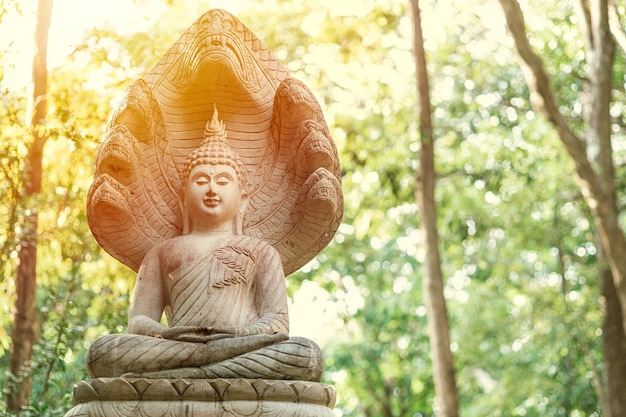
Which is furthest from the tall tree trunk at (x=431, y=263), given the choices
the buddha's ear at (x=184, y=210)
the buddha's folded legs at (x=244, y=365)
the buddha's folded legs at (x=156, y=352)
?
the buddha's folded legs at (x=156, y=352)

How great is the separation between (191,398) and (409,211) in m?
11.2

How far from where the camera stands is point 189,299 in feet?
21.5

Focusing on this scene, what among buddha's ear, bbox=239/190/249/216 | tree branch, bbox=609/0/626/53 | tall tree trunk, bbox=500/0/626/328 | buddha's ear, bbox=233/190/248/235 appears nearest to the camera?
buddha's ear, bbox=233/190/248/235

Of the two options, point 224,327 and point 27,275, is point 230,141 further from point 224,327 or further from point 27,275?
point 27,275

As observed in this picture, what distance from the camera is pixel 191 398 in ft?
18.5

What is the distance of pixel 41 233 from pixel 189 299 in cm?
426

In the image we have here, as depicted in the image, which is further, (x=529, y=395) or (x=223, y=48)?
(x=529, y=395)

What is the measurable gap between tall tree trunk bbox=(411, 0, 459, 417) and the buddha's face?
5.30m

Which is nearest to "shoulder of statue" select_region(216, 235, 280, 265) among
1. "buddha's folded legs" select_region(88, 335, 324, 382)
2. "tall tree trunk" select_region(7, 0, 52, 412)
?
"buddha's folded legs" select_region(88, 335, 324, 382)

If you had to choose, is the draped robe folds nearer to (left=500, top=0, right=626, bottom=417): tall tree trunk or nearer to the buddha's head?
the buddha's head

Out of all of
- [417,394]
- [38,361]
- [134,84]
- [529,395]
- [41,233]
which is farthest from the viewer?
[417,394]

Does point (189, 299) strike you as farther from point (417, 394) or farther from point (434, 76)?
point (417, 394)

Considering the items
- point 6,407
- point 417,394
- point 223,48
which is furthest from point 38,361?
point 417,394

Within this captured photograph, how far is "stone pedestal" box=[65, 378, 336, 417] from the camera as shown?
5.59 meters
